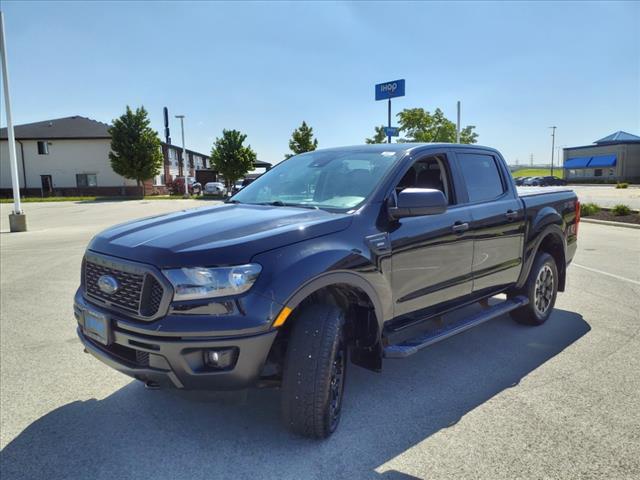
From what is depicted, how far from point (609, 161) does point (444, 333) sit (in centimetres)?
7525

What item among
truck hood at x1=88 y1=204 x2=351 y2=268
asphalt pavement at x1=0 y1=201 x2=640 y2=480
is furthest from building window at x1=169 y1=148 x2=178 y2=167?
truck hood at x1=88 y1=204 x2=351 y2=268

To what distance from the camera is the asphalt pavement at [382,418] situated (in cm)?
262

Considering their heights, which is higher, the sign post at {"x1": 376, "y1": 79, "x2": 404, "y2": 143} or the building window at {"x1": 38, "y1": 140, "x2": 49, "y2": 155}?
the building window at {"x1": 38, "y1": 140, "x2": 49, "y2": 155}

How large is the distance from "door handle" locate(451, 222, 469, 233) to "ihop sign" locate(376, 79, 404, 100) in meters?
10.1

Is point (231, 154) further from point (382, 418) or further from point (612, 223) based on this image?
point (382, 418)

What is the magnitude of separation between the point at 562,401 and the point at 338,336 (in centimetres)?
182

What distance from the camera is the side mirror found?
123 inches

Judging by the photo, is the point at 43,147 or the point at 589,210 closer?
the point at 589,210

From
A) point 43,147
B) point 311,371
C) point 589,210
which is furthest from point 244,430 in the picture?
point 43,147

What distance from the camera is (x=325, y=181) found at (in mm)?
3744

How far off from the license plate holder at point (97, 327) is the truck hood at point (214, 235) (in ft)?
1.26

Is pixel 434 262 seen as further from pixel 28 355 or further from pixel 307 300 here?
pixel 28 355

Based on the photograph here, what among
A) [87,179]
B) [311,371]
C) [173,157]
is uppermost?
[173,157]

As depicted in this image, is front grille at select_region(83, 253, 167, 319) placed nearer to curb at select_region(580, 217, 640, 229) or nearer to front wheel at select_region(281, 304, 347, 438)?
front wheel at select_region(281, 304, 347, 438)
